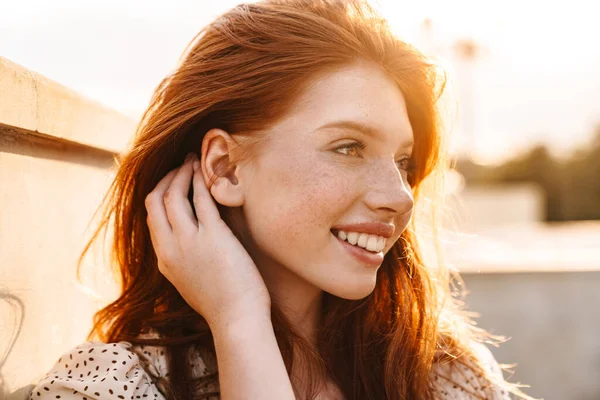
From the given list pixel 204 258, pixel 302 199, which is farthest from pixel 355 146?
pixel 204 258

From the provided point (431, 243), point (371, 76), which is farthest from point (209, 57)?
point (431, 243)

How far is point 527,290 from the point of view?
7.00 m

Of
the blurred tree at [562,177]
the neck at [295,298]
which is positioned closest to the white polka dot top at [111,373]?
the neck at [295,298]

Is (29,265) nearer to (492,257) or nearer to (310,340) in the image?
(310,340)

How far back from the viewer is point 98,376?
1.64m

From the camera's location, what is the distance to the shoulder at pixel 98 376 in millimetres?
1593

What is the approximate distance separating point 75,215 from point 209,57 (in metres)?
0.67

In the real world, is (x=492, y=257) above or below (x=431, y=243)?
below

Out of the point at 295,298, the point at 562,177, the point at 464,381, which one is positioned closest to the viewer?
the point at 295,298

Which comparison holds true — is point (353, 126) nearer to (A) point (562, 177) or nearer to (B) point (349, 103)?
(B) point (349, 103)

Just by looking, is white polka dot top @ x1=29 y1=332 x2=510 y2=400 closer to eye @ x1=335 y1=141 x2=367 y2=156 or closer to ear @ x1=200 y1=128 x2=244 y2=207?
ear @ x1=200 y1=128 x2=244 y2=207

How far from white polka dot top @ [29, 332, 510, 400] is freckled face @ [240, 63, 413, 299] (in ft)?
1.36

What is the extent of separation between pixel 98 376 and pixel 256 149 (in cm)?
71

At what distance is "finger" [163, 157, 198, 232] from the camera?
1.86 meters
